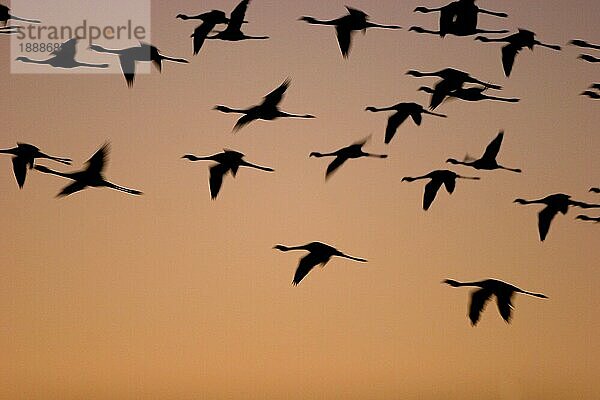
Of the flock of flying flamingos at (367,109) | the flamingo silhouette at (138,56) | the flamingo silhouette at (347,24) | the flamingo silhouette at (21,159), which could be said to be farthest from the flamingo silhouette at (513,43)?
the flamingo silhouette at (21,159)

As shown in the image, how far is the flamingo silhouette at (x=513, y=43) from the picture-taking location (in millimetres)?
1812

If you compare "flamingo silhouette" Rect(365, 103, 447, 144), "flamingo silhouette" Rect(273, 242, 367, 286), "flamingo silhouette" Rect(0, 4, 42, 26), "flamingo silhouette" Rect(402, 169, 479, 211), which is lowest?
"flamingo silhouette" Rect(273, 242, 367, 286)

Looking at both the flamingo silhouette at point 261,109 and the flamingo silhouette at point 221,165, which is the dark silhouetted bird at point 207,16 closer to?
the flamingo silhouette at point 261,109

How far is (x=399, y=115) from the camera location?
179 cm

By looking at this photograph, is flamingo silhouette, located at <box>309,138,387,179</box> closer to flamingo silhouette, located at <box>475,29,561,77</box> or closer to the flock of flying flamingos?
the flock of flying flamingos

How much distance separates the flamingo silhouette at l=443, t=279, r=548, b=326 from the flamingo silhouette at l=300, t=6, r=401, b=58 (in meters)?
0.58

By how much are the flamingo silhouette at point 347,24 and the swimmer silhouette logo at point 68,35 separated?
388mm

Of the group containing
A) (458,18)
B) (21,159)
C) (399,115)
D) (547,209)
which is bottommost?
(547,209)

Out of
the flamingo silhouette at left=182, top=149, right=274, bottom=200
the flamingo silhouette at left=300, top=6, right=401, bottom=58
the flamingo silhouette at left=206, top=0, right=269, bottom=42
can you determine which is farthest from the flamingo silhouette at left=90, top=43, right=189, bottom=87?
the flamingo silhouette at left=300, top=6, right=401, bottom=58

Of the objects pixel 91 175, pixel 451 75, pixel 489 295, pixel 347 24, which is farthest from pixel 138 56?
pixel 489 295

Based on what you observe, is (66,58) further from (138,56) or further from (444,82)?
(444,82)

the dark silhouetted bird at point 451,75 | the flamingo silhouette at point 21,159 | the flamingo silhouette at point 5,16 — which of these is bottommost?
the flamingo silhouette at point 21,159

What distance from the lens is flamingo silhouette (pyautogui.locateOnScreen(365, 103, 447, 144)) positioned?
5.88ft

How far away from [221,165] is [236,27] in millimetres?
317
